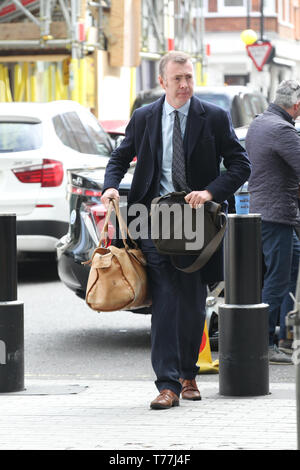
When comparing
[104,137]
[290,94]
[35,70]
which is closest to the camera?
[290,94]

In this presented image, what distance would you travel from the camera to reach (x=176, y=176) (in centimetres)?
665

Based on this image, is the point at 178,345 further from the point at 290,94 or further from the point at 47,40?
the point at 47,40

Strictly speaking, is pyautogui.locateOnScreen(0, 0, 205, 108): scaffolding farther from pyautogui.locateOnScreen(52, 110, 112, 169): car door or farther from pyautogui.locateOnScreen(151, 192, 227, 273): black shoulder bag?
pyautogui.locateOnScreen(151, 192, 227, 273): black shoulder bag

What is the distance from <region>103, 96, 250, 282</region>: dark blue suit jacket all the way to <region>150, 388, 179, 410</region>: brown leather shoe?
647 millimetres

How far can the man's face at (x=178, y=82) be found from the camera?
261 inches

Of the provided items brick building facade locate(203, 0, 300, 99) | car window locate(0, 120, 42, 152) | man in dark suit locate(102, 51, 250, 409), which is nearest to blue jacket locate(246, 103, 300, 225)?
man in dark suit locate(102, 51, 250, 409)

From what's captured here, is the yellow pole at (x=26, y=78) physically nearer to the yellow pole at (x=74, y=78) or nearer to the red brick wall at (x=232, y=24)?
the yellow pole at (x=74, y=78)

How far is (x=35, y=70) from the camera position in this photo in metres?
26.5

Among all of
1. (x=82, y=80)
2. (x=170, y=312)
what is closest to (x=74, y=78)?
(x=82, y=80)

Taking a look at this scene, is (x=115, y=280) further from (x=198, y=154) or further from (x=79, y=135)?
(x=79, y=135)

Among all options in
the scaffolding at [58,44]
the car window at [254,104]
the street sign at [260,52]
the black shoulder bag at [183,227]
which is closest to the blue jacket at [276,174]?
the black shoulder bag at [183,227]

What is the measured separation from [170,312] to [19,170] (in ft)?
22.0
